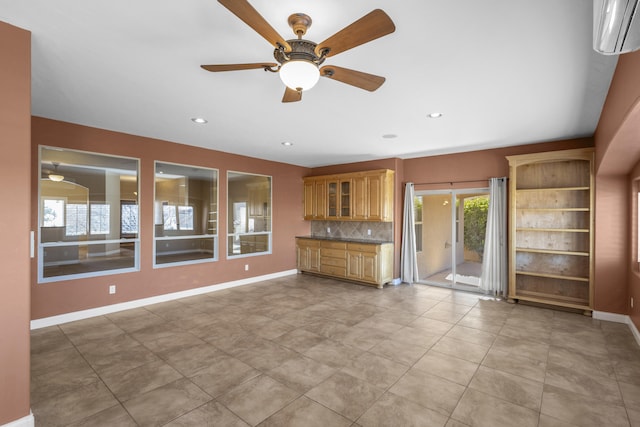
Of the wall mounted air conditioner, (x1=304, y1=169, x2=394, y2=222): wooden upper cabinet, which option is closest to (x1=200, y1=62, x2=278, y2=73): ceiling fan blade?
the wall mounted air conditioner

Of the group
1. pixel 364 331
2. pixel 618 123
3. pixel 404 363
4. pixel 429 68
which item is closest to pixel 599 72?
pixel 618 123

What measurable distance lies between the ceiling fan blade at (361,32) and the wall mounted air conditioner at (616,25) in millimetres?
819

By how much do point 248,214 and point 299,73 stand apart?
4898 millimetres

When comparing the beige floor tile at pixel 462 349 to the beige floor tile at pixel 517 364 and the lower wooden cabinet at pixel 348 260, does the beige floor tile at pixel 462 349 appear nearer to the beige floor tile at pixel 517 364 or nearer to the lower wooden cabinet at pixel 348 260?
the beige floor tile at pixel 517 364

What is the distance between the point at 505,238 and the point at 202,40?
17.3 ft

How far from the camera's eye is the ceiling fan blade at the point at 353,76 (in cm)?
203

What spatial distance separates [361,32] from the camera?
1.64 meters

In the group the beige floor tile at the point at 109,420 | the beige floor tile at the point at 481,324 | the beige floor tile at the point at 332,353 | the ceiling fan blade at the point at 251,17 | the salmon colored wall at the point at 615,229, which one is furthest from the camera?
the beige floor tile at the point at 481,324

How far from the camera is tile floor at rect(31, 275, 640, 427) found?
2217 mm

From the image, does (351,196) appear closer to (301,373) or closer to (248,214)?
(248,214)

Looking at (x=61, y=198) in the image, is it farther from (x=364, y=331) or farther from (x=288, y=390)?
(x=364, y=331)

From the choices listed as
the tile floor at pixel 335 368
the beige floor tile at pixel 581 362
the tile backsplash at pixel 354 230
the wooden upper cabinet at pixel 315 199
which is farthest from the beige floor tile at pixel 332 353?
the wooden upper cabinet at pixel 315 199

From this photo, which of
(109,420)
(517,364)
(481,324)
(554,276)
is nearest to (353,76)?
(109,420)

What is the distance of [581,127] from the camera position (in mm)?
4102
